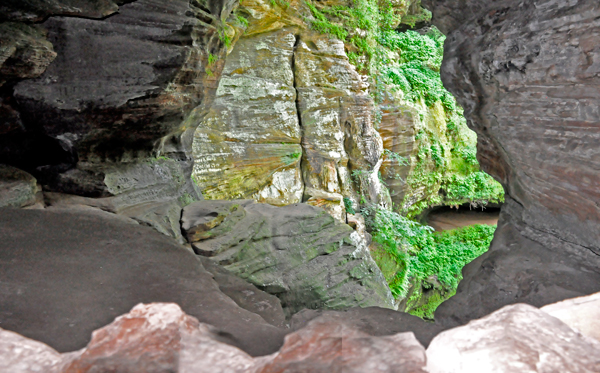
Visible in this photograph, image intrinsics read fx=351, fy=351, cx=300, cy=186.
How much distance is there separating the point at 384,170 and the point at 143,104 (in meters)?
9.19

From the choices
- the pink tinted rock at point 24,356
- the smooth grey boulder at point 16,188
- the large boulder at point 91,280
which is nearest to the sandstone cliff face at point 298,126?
the smooth grey boulder at point 16,188

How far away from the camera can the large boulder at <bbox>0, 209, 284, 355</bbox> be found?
2.23m

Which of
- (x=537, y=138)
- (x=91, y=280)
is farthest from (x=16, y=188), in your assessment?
(x=537, y=138)

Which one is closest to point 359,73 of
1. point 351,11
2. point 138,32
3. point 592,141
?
point 351,11

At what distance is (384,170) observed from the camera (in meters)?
12.3

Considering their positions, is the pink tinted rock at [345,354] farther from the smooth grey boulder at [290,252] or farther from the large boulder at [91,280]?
the smooth grey boulder at [290,252]

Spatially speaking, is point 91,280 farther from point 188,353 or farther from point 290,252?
point 290,252

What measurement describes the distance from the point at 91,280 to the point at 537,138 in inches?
165

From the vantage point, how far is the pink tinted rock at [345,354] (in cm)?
145

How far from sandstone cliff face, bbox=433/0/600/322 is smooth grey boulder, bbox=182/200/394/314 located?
2.41 metres

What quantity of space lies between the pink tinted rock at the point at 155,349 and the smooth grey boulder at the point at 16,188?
3290 mm

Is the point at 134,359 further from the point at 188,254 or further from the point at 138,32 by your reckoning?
the point at 138,32

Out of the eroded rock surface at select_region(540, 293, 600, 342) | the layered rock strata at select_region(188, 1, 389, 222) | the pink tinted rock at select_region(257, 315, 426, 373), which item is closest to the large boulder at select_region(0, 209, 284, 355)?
the pink tinted rock at select_region(257, 315, 426, 373)

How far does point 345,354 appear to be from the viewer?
1.53 meters
